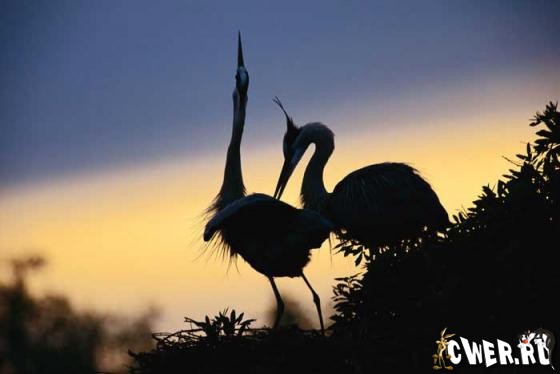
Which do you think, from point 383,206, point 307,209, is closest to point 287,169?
point 383,206

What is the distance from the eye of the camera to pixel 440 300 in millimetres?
8297

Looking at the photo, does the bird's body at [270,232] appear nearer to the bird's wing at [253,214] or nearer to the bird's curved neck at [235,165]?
the bird's wing at [253,214]

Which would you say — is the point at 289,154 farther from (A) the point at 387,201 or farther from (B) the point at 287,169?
(A) the point at 387,201

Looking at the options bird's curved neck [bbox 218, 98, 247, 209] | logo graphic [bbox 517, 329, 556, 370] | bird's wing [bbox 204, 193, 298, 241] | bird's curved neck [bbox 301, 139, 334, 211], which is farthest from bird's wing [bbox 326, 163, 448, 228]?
logo graphic [bbox 517, 329, 556, 370]

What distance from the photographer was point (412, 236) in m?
13.1

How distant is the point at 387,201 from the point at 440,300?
15.3 feet

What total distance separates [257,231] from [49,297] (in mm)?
22049

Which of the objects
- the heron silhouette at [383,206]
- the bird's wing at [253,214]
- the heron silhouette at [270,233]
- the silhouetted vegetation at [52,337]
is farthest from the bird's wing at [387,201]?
the silhouetted vegetation at [52,337]

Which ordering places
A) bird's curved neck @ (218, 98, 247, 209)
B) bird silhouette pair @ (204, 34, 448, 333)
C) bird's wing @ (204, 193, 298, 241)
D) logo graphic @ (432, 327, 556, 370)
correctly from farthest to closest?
bird's curved neck @ (218, 98, 247, 209) < bird silhouette pair @ (204, 34, 448, 333) < bird's wing @ (204, 193, 298, 241) < logo graphic @ (432, 327, 556, 370)

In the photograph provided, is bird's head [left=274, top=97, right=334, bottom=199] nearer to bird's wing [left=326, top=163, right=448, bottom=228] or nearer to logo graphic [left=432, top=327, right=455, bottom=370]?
bird's wing [left=326, top=163, right=448, bottom=228]

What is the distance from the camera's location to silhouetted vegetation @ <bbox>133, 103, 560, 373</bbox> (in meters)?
8.04

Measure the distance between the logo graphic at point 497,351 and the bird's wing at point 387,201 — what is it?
482 centimetres

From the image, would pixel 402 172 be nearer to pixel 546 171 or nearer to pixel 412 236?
pixel 412 236

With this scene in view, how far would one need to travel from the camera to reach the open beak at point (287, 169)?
1495cm
